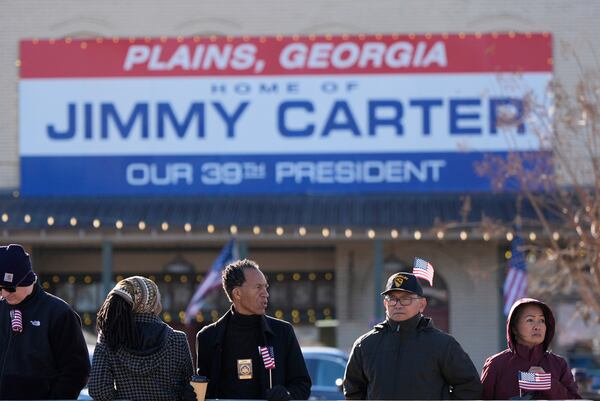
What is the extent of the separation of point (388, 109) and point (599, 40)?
4.10 metres

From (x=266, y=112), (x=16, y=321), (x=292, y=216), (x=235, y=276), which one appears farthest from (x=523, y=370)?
(x=266, y=112)

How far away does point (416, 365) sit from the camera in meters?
6.73

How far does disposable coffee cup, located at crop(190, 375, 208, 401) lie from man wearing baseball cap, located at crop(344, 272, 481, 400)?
88 cm

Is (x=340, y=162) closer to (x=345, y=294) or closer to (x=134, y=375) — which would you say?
(x=345, y=294)

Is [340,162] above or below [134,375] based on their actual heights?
above

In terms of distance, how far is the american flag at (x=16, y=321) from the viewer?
7074 millimetres

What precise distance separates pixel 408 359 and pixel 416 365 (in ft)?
0.19

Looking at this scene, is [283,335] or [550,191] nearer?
[283,335]

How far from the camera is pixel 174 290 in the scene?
23859mm

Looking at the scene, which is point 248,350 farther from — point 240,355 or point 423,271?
point 423,271

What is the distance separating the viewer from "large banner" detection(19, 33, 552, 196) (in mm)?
22062

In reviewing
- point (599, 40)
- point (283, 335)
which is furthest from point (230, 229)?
point (283, 335)

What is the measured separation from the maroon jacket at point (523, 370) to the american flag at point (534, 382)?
0.04 m

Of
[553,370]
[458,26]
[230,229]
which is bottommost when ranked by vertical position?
[553,370]
